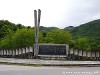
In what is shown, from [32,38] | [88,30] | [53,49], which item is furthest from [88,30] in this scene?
[53,49]

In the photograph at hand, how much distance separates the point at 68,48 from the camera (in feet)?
63.5

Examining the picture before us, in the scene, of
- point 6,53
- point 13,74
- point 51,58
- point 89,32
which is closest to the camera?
point 13,74

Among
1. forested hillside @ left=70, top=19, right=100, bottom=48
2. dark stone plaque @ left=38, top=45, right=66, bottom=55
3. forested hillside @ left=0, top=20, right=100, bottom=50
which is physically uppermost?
forested hillside @ left=70, top=19, right=100, bottom=48

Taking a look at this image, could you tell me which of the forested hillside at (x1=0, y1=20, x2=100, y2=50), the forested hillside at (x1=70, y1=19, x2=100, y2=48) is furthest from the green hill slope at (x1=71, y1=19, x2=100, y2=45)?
the forested hillside at (x1=0, y1=20, x2=100, y2=50)

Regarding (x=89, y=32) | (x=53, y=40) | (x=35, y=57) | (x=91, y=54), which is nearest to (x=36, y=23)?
(x=35, y=57)

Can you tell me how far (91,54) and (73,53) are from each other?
1.21 meters

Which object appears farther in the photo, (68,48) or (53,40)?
(53,40)

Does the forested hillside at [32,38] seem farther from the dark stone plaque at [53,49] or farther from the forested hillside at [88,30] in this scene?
the dark stone plaque at [53,49]

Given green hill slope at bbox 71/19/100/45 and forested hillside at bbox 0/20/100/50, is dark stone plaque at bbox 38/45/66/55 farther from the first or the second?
green hill slope at bbox 71/19/100/45

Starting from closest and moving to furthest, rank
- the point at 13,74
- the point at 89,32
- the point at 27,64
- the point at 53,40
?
1. the point at 13,74
2. the point at 27,64
3. the point at 53,40
4. the point at 89,32

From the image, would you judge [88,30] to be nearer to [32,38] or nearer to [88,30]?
[88,30]

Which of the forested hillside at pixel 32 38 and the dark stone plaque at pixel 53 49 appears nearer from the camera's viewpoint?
the dark stone plaque at pixel 53 49

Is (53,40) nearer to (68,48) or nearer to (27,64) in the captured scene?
(68,48)

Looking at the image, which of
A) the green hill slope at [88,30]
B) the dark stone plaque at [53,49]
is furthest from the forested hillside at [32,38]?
the dark stone plaque at [53,49]
